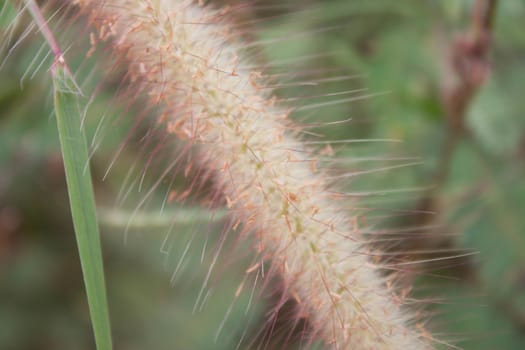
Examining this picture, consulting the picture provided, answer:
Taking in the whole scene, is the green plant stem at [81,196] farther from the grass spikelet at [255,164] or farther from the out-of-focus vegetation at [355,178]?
the out-of-focus vegetation at [355,178]

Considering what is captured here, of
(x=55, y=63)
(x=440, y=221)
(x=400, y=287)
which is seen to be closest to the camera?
(x=55, y=63)

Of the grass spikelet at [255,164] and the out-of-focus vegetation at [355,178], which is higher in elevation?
the grass spikelet at [255,164]

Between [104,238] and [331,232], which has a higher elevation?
[331,232]

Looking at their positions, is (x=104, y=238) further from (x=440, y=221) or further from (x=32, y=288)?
(x=440, y=221)

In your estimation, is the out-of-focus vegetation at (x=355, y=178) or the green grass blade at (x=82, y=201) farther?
the out-of-focus vegetation at (x=355, y=178)

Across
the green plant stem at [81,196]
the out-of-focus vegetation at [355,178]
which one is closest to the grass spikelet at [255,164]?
the green plant stem at [81,196]

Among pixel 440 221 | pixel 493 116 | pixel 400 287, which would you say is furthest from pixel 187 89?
pixel 493 116
